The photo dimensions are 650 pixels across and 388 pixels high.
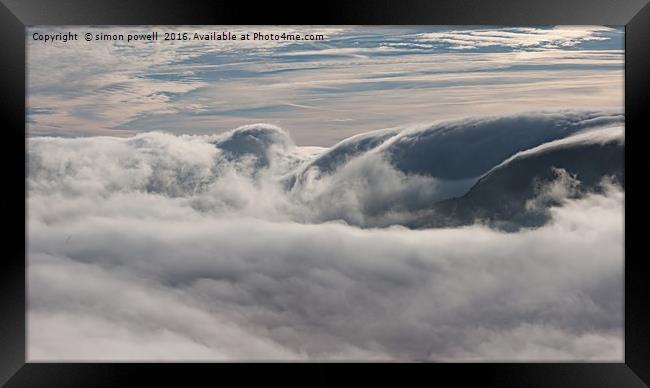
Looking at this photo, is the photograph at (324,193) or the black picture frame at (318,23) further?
the photograph at (324,193)

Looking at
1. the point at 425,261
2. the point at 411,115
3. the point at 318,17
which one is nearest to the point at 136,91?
the point at 318,17

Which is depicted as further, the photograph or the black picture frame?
the photograph

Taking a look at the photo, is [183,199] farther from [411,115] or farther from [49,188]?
[411,115]

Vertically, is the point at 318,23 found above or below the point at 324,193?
above
